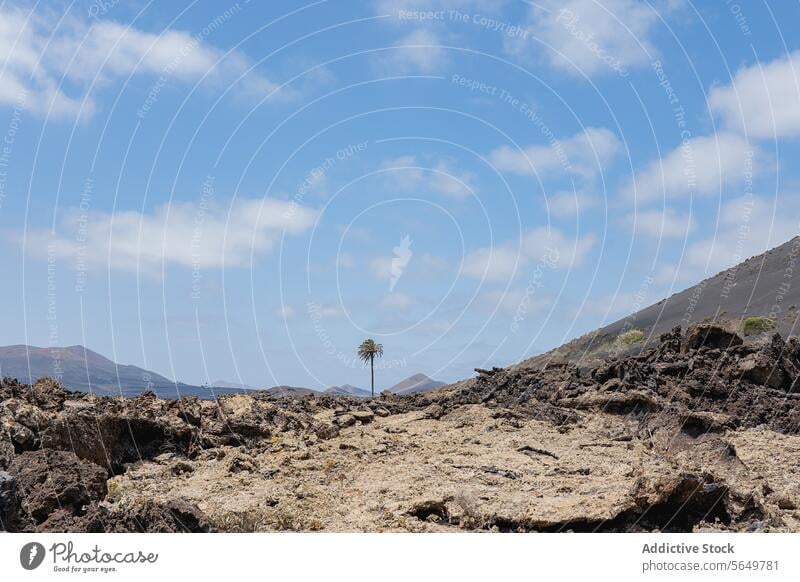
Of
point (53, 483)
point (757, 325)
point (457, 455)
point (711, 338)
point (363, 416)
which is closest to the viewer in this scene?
point (53, 483)

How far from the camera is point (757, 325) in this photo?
5400cm

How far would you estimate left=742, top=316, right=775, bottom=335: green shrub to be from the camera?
5306cm

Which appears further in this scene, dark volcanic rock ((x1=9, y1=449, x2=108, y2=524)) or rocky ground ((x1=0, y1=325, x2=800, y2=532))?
rocky ground ((x1=0, y1=325, x2=800, y2=532))

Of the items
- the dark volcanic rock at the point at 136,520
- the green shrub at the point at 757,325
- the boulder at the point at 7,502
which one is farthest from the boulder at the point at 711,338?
the green shrub at the point at 757,325

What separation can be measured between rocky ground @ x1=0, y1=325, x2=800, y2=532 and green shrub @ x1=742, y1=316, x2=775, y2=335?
26.0 metres

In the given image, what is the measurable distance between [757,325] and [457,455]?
42.8 m

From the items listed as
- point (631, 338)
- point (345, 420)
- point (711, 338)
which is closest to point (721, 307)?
point (631, 338)

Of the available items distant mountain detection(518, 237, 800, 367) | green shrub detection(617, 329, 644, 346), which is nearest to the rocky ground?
distant mountain detection(518, 237, 800, 367)

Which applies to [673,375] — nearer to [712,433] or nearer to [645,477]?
[712,433]

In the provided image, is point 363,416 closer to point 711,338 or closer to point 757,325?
point 711,338

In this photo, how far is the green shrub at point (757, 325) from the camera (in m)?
53.1

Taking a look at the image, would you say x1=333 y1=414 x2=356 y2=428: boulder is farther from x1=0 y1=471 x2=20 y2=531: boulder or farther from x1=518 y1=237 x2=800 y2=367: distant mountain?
x1=518 y1=237 x2=800 y2=367: distant mountain
